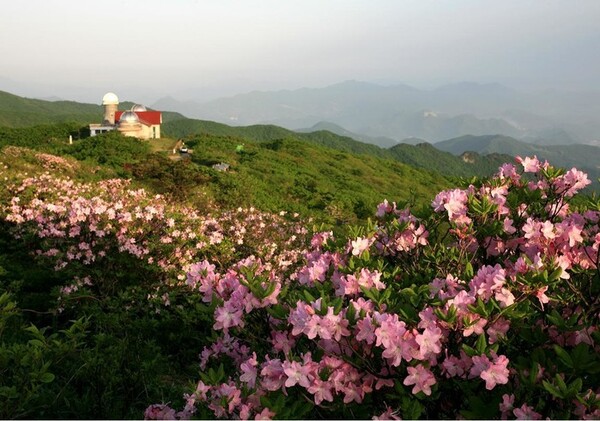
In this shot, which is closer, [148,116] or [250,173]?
[250,173]

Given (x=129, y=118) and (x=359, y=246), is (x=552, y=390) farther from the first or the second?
(x=129, y=118)

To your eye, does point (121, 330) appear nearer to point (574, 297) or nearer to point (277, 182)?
point (574, 297)

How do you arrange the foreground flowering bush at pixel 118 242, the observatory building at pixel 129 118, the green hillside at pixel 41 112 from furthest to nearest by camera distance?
the green hillside at pixel 41 112 → the observatory building at pixel 129 118 → the foreground flowering bush at pixel 118 242

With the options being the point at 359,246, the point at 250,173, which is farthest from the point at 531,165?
the point at 250,173

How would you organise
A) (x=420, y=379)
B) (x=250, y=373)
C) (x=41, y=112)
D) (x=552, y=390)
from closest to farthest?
(x=552, y=390) < (x=420, y=379) < (x=250, y=373) < (x=41, y=112)

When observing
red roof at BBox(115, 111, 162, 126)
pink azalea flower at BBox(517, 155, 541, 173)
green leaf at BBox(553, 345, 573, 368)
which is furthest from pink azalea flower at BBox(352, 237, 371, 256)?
red roof at BBox(115, 111, 162, 126)


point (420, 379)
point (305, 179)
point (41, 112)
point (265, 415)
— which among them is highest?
point (41, 112)

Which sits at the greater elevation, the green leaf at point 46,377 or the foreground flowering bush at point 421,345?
the foreground flowering bush at point 421,345

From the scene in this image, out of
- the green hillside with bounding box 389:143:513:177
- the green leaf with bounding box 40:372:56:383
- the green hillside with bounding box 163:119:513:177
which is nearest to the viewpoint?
the green leaf with bounding box 40:372:56:383

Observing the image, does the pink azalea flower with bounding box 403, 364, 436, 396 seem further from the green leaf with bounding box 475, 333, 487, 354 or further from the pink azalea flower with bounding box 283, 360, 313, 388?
the pink azalea flower with bounding box 283, 360, 313, 388

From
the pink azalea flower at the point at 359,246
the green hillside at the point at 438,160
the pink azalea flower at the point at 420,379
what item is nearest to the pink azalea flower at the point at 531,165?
the pink azalea flower at the point at 359,246

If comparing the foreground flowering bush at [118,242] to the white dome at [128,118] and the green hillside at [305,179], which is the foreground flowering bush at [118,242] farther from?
the white dome at [128,118]

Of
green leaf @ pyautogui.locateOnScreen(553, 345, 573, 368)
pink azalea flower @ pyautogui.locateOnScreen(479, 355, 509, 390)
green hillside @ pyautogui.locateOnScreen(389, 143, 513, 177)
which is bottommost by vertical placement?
green hillside @ pyautogui.locateOnScreen(389, 143, 513, 177)

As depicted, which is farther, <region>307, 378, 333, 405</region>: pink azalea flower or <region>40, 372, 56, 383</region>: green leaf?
<region>40, 372, 56, 383</region>: green leaf
